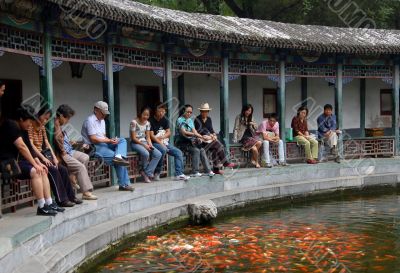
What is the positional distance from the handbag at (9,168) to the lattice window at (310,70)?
31.4ft

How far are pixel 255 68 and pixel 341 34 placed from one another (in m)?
3.67

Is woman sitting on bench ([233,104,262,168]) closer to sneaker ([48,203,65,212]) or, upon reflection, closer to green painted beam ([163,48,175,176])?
green painted beam ([163,48,175,176])

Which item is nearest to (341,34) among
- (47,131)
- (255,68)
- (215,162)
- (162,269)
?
(255,68)

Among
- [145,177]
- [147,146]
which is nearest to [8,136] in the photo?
[147,146]

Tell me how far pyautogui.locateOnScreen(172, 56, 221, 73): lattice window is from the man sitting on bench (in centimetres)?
301

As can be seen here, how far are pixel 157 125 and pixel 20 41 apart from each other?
3443 millimetres

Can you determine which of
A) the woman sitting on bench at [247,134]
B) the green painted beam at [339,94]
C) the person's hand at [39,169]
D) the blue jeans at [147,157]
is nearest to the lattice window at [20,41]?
the person's hand at [39,169]

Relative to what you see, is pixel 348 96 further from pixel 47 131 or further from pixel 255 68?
pixel 47 131

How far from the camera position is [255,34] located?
13922 mm

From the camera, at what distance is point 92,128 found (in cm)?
968

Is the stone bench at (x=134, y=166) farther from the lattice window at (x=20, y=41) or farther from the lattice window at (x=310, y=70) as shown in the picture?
the lattice window at (x=310, y=70)

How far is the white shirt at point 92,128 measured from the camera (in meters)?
9.68

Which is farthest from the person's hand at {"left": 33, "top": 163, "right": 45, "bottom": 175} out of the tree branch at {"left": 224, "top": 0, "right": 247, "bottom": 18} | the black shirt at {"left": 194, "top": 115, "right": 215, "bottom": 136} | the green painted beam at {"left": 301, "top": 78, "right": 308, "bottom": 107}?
the tree branch at {"left": 224, "top": 0, "right": 247, "bottom": 18}

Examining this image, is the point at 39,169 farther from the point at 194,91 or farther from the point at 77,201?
the point at 194,91
